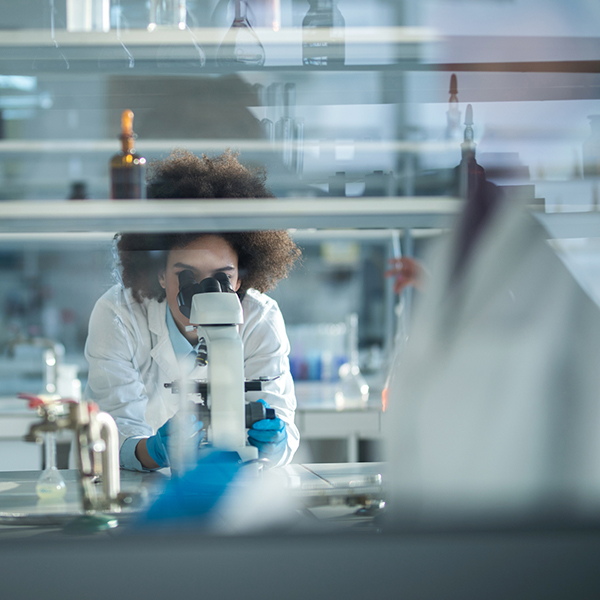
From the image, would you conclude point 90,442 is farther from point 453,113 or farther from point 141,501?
point 453,113

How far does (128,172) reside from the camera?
3.24 feet

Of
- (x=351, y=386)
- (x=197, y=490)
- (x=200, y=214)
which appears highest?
(x=200, y=214)

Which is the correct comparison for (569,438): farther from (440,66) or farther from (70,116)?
(70,116)

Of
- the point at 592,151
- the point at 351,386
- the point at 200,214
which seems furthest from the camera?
the point at 351,386

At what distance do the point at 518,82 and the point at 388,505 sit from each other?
74cm

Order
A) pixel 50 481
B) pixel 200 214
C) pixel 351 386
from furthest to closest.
A: pixel 351 386
pixel 50 481
pixel 200 214

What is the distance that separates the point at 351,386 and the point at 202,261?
1.91 m

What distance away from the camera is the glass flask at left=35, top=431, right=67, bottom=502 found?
84 cm

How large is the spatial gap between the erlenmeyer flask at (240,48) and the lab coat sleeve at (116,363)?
48 cm

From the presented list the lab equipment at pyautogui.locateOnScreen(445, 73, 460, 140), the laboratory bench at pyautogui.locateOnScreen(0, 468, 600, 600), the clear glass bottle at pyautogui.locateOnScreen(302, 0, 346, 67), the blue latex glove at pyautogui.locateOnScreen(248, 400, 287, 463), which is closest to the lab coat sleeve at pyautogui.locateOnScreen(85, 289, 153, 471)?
the blue latex glove at pyautogui.locateOnScreen(248, 400, 287, 463)

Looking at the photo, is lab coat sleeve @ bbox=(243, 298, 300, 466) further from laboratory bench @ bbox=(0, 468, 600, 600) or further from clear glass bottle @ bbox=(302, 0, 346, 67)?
clear glass bottle @ bbox=(302, 0, 346, 67)

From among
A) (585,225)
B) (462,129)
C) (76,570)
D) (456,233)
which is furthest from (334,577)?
(462,129)

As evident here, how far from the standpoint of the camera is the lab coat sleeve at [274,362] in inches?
38.4

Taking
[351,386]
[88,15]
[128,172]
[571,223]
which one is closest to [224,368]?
[128,172]
